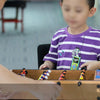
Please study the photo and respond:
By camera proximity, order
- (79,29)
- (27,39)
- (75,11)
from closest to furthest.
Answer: (75,11)
(79,29)
(27,39)

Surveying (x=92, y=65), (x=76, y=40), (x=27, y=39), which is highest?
(x=76, y=40)

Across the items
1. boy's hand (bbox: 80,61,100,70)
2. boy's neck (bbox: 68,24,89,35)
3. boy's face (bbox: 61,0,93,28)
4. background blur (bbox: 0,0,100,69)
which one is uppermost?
boy's face (bbox: 61,0,93,28)

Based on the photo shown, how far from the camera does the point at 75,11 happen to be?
1724 millimetres

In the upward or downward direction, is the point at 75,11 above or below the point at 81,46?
above

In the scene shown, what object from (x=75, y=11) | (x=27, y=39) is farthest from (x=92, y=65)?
A: (x=27, y=39)

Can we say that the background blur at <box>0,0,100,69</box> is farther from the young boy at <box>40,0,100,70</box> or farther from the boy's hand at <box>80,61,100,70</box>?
the boy's hand at <box>80,61,100,70</box>

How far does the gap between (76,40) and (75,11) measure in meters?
0.32

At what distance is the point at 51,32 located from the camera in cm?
758

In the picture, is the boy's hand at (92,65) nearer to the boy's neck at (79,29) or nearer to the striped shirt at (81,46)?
the striped shirt at (81,46)

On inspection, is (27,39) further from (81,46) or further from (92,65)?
(92,65)

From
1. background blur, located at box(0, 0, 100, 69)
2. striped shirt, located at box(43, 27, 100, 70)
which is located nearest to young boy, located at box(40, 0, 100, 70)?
striped shirt, located at box(43, 27, 100, 70)

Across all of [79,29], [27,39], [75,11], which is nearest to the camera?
[75,11]

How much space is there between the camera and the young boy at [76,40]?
175 cm

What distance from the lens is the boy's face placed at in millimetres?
1716
